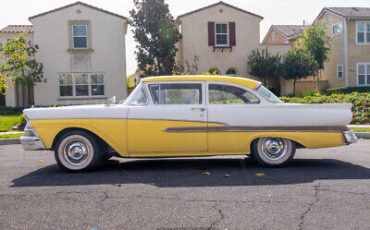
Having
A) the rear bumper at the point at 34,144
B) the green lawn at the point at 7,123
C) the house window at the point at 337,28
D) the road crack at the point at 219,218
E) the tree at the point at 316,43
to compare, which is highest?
the house window at the point at 337,28

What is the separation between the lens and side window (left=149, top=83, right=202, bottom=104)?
6.40m

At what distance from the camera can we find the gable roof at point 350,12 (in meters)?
30.1

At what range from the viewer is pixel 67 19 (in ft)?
79.2

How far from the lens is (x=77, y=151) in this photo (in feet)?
20.7

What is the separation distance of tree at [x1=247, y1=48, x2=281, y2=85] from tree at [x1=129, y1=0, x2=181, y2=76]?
19.8 feet

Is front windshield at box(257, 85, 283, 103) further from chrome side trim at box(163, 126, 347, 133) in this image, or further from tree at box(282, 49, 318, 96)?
tree at box(282, 49, 318, 96)

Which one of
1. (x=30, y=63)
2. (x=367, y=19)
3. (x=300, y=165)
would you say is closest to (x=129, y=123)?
(x=300, y=165)

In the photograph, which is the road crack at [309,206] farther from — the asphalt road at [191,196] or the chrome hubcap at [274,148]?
the chrome hubcap at [274,148]

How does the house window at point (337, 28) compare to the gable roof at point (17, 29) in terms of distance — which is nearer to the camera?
the gable roof at point (17, 29)

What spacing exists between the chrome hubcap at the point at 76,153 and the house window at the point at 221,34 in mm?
22093

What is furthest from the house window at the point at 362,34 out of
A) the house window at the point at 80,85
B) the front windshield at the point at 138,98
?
the front windshield at the point at 138,98

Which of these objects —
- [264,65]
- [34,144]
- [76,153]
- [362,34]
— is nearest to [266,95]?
[76,153]

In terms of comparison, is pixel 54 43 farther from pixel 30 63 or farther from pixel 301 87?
pixel 301 87

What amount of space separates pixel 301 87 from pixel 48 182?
87.5ft
